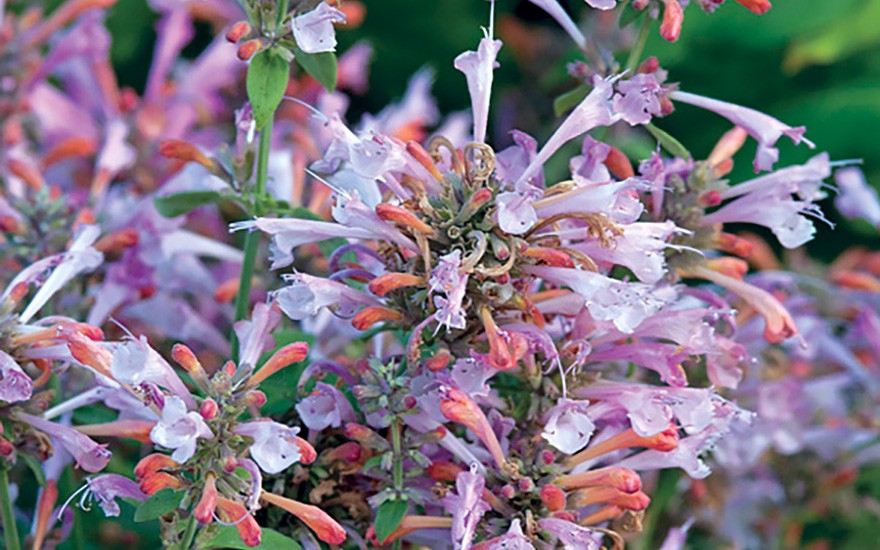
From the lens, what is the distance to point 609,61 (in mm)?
708

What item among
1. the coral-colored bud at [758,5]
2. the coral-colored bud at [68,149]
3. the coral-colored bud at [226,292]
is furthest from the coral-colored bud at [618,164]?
the coral-colored bud at [68,149]

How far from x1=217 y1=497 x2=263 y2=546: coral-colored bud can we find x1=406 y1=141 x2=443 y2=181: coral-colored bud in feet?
0.66

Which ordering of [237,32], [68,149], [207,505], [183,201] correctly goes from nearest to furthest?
1. [207,505]
2. [237,32]
3. [183,201]
4. [68,149]

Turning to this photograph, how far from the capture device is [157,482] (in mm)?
562

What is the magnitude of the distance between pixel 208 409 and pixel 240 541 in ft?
0.25

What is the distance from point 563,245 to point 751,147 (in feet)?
2.56

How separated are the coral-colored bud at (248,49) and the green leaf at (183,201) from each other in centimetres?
12

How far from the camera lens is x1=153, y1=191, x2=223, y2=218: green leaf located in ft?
2.42

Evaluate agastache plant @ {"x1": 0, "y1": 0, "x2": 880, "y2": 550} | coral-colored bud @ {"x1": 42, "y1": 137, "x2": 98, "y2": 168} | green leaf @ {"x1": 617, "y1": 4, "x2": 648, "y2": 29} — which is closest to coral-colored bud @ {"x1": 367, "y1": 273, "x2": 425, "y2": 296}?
agastache plant @ {"x1": 0, "y1": 0, "x2": 880, "y2": 550}

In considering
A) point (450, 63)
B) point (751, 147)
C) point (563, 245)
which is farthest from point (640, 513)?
point (450, 63)

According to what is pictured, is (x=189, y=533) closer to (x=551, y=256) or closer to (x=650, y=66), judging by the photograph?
(x=551, y=256)

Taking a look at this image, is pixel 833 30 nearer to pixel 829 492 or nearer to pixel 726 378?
pixel 829 492

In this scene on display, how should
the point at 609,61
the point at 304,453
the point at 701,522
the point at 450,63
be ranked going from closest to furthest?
the point at 304,453 < the point at 609,61 < the point at 701,522 < the point at 450,63

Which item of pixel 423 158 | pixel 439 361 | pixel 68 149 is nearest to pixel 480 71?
pixel 423 158
